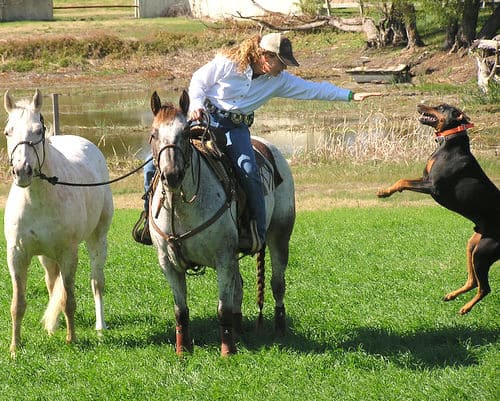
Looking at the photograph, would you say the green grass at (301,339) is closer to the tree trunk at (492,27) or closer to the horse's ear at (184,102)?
the horse's ear at (184,102)

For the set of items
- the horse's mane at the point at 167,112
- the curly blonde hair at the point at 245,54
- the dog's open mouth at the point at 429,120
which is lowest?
the dog's open mouth at the point at 429,120

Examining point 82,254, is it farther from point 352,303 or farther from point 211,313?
point 352,303

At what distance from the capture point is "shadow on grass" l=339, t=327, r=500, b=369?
8203 mm

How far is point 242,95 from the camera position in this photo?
866cm

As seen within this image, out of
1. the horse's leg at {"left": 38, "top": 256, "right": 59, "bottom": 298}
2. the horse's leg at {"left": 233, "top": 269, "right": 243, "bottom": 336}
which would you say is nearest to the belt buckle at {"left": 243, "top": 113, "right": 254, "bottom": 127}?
the horse's leg at {"left": 233, "top": 269, "right": 243, "bottom": 336}

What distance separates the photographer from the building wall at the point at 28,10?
2327 inches

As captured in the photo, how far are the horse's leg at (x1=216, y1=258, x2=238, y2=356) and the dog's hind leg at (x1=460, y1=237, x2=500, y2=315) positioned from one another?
2.56 metres

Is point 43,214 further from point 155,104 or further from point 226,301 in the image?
point 226,301

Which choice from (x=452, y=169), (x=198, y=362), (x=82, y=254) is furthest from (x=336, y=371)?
(x=82, y=254)

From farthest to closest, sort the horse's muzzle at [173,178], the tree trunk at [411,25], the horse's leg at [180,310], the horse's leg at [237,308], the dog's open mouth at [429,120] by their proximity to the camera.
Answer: the tree trunk at [411,25] → the dog's open mouth at [429,120] → the horse's leg at [237,308] → the horse's leg at [180,310] → the horse's muzzle at [173,178]

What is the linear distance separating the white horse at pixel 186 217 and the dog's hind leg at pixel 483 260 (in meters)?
2.47

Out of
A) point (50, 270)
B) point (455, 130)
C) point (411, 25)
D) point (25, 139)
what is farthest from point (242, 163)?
point (411, 25)

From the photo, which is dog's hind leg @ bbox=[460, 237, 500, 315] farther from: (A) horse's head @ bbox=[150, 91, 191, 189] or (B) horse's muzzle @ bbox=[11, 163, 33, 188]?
(B) horse's muzzle @ bbox=[11, 163, 33, 188]

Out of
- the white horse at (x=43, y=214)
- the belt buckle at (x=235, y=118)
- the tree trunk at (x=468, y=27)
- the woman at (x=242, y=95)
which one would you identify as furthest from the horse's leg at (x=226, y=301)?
the tree trunk at (x=468, y=27)
